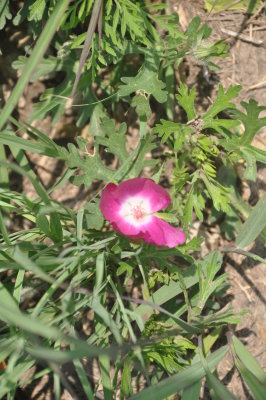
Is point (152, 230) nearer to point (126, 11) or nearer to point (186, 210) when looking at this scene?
point (186, 210)

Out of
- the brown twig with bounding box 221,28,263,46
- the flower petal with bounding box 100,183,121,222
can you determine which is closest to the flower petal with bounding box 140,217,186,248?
the flower petal with bounding box 100,183,121,222

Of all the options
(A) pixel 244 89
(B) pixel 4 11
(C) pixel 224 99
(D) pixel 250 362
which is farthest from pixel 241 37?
(D) pixel 250 362

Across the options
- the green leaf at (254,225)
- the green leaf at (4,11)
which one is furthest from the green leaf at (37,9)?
the green leaf at (254,225)

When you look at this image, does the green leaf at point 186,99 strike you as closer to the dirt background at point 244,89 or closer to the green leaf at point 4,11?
the dirt background at point 244,89

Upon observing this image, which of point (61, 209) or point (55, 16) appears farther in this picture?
point (61, 209)

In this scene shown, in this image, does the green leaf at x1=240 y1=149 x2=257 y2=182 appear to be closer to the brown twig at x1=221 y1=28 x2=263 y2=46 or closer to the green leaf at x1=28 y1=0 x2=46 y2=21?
the brown twig at x1=221 y1=28 x2=263 y2=46

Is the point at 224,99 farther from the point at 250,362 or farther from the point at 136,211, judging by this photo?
the point at 250,362

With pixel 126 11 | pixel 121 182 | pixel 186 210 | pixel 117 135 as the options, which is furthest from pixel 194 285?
pixel 126 11
